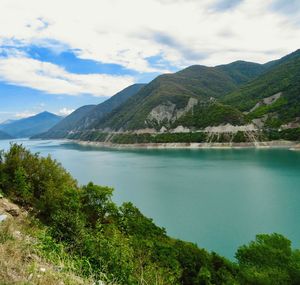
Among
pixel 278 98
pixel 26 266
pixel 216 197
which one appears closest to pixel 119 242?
pixel 26 266

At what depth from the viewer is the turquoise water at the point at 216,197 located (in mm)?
24359

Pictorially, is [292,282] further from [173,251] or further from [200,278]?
[173,251]

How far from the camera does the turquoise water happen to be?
24.4 meters

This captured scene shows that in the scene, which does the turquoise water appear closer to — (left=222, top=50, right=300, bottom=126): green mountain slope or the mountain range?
the mountain range

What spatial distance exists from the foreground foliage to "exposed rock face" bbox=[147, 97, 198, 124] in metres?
131

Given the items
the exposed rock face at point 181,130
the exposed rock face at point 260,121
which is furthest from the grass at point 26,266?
the exposed rock face at point 181,130

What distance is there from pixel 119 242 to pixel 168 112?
147445 millimetres

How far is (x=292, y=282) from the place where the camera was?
478 inches

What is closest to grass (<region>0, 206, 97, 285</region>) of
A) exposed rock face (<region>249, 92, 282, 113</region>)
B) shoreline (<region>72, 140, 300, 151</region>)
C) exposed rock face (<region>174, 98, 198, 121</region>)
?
shoreline (<region>72, 140, 300, 151</region>)

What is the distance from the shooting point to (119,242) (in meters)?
9.74

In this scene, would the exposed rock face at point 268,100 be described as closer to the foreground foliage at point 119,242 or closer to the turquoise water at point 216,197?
the turquoise water at point 216,197

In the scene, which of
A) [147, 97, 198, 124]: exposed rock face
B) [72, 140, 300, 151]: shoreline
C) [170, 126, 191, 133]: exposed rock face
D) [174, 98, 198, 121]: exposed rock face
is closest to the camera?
[72, 140, 300, 151]: shoreline

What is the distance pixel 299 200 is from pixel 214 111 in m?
93.4

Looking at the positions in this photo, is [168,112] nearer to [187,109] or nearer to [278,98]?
[187,109]
